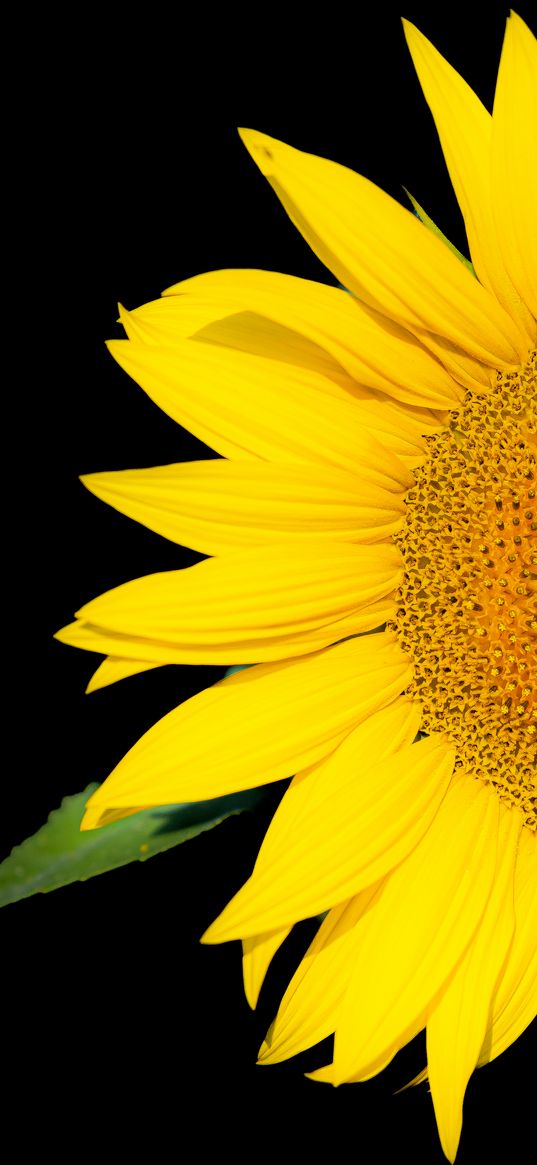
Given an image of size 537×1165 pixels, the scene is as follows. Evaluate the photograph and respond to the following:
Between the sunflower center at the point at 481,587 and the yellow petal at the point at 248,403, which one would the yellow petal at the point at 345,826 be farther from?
the yellow petal at the point at 248,403

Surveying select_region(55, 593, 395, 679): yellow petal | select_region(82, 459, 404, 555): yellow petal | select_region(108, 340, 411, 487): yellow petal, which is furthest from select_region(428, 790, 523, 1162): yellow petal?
select_region(108, 340, 411, 487): yellow petal

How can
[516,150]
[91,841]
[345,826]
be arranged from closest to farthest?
[516,150], [345,826], [91,841]

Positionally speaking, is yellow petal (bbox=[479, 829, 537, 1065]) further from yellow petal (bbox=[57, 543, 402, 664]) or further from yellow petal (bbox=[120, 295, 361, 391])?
yellow petal (bbox=[120, 295, 361, 391])

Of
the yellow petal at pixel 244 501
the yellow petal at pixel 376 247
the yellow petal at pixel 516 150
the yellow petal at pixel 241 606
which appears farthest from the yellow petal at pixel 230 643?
the yellow petal at pixel 516 150

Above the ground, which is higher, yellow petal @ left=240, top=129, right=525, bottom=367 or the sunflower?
yellow petal @ left=240, top=129, right=525, bottom=367

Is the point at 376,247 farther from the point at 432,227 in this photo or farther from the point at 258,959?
the point at 258,959

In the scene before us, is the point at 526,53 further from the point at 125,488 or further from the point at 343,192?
the point at 125,488

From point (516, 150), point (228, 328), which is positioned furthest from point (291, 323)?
point (516, 150)
